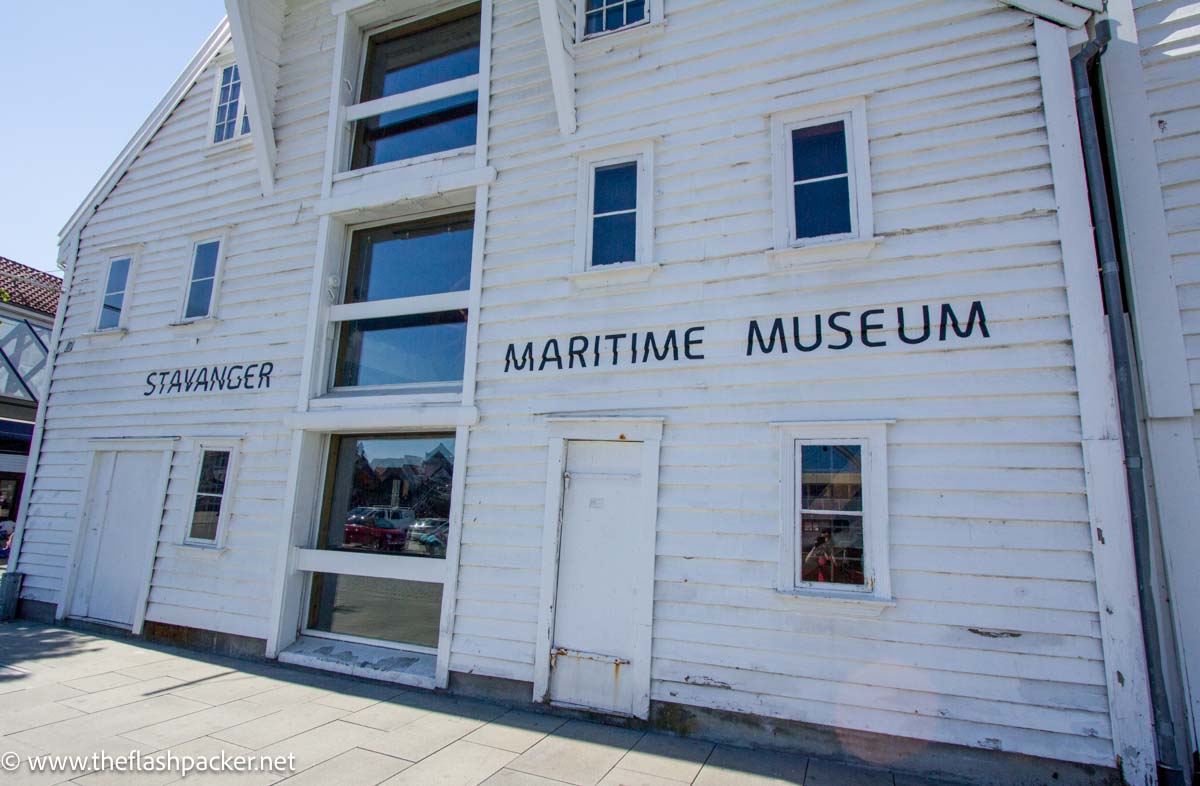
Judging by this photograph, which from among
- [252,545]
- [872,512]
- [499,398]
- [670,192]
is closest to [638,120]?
[670,192]

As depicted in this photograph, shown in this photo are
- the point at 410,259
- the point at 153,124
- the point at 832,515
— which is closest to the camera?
the point at 832,515

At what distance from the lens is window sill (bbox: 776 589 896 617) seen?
4.74 meters

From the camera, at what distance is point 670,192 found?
622cm

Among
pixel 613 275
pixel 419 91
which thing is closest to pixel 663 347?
pixel 613 275

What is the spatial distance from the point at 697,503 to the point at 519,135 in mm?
4704

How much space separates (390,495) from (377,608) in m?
1.32

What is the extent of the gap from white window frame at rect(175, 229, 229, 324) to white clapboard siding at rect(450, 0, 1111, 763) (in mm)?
4543

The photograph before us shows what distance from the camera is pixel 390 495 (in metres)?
7.43

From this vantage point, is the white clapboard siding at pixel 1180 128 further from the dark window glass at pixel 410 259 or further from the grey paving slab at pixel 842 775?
the dark window glass at pixel 410 259

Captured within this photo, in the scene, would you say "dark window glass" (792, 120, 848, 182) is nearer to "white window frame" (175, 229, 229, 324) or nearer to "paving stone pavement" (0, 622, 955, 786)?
"paving stone pavement" (0, 622, 955, 786)

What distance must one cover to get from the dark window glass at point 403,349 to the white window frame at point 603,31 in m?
3.46

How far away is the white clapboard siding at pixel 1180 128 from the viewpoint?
4629 mm

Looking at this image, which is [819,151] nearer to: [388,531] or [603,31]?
[603,31]

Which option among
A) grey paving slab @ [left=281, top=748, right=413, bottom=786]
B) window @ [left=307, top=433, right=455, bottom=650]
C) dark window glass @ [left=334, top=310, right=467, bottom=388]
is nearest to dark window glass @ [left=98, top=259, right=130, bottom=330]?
dark window glass @ [left=334, top=310, right=467, bottom=388]
